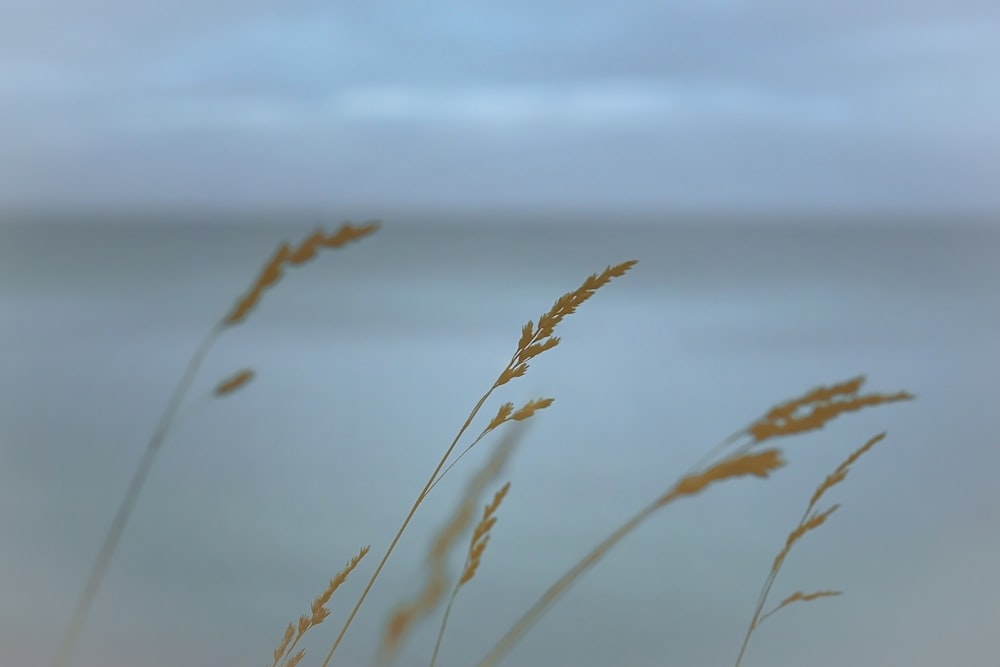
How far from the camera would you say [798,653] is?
321 cm

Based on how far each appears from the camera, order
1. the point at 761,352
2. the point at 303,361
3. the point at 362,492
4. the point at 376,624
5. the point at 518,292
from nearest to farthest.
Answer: the point at 376,624 < the point at 362,492 < the point at 303,361 < the point at 761,352 < the point at 518,292

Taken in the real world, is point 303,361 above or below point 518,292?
below

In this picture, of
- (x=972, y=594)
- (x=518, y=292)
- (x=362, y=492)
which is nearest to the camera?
(x=972, y=594)

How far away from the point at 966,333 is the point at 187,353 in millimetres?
9244

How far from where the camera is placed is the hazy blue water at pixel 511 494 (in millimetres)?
3318

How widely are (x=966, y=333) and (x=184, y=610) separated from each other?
1060 centimetres

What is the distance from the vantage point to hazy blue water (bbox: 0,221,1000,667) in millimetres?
3318

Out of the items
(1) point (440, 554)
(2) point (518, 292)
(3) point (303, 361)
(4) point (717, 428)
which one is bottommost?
→ (1) point (440, 554)

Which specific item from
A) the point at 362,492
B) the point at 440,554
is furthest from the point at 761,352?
the point at 440,554

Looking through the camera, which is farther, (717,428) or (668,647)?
(717,428)

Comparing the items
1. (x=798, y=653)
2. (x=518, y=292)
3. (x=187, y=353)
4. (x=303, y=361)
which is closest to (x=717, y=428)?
(x=798, y=653)

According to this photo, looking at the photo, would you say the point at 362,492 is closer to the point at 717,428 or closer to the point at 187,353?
the point at 717,428

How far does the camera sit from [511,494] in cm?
476

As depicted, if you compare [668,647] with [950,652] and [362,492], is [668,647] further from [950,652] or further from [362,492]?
[362,492]
